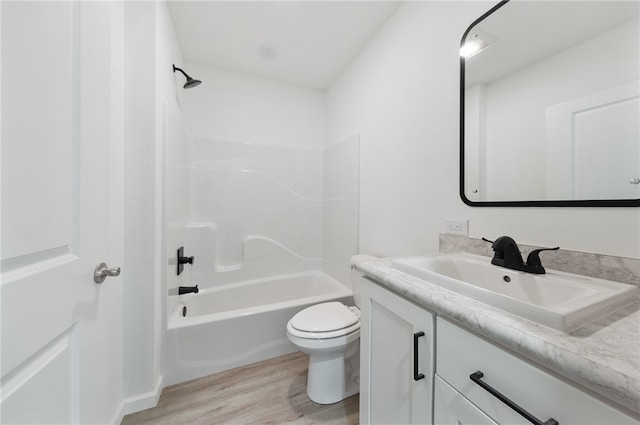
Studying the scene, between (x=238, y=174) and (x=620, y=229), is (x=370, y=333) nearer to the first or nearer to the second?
(x=620, y=229)

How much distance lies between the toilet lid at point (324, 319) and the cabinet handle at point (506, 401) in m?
0.89

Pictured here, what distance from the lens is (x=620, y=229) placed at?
71 centimetres

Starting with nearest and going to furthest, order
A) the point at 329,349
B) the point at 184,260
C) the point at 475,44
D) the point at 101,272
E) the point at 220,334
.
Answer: the point at 101,272 → the point at 475,44 → the point at 329,349 → the point at 220,334 → the point at 184,260

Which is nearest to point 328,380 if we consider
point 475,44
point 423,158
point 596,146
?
point 423,158

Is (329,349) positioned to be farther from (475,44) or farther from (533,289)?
(475,44)

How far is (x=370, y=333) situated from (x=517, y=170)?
90 cm

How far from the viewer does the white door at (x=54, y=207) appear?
477 millimetres

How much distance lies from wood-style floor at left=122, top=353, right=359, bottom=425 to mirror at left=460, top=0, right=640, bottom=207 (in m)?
1.39

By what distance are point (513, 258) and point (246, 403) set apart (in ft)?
5.12

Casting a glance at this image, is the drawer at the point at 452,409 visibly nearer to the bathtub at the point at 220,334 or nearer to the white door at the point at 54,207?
the white door at the point at 54,207

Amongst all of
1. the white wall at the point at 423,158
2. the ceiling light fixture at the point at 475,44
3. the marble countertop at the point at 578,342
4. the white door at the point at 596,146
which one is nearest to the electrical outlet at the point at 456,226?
the white wall at the point at 423,158

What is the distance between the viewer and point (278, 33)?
1787 mm

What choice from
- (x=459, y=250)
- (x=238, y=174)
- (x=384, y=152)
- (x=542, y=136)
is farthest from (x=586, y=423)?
(x=238, y=174)

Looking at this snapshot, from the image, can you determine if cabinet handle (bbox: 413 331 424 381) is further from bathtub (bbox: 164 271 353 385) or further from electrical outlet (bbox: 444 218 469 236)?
bathtub (bbox: 164 271 353 385)
